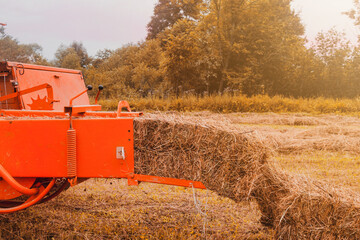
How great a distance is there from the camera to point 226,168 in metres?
2.78

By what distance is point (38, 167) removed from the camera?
2.80 metres

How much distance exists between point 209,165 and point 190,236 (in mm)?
947

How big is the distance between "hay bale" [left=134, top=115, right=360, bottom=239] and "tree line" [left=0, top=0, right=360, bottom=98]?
17.6 m

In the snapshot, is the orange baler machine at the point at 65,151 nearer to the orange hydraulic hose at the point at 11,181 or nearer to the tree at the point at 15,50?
the orange hydraulic hose at the point at 11,181

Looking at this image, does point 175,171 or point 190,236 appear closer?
point 175,171

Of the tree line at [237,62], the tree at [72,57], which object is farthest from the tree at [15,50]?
the tree line at [237,62]

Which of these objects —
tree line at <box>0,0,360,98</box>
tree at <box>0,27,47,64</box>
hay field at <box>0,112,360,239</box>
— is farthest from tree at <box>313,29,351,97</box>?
tree at <box>0,27,47,64</box>

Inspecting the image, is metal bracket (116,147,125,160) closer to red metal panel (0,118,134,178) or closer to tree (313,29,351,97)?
red metal panel (0,118,134,178)

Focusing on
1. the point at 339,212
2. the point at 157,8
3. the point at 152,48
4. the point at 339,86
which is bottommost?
the point at 339,212

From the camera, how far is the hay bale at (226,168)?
2766 millimetres

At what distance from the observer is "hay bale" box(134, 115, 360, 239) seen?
277cm

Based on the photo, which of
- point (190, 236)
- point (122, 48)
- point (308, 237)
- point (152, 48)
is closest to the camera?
point (308, 237)

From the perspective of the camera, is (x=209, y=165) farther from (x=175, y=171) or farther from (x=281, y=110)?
(x=281, y=110)

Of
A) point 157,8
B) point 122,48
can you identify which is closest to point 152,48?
point 122,48
